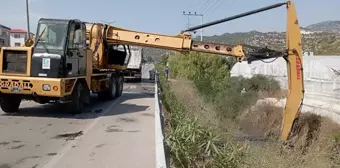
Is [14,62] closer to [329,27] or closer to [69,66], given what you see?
[69,66]

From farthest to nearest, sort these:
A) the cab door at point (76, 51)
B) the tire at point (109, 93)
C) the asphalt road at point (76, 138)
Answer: the tire at point (109, 93) → the cab door at point (76, 51) → the asphalt road at point (76, 138)

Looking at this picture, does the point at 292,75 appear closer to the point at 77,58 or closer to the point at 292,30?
the point at 292,30

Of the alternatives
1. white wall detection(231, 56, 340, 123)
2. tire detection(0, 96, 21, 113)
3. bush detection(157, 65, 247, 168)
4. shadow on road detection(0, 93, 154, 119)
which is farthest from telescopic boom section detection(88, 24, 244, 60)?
bush detection(157, 65, 247, 168)

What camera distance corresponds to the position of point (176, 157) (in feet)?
21.0

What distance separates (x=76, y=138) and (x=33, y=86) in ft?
12.1

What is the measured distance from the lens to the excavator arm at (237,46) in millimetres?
11797

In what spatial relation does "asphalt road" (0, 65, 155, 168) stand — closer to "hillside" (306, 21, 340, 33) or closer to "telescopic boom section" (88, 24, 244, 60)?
"telescopic boom section" (88, 24, 244, 60)

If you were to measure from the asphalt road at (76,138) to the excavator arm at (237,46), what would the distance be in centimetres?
313

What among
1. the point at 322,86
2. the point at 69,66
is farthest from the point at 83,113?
the point at 322,86

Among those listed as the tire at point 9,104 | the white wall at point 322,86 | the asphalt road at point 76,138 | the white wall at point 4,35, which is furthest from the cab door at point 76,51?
the white wall at point 4,35

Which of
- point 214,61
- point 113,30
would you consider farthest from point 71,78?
point 214,61

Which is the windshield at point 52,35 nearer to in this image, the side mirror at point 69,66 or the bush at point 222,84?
the side mirror at point 69,66

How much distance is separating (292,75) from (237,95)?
14107 mm

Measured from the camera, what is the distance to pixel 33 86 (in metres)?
12.7
